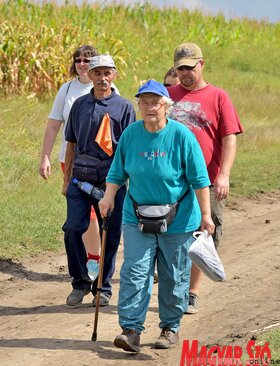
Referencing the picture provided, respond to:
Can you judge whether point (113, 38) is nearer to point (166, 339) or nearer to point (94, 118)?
point (94, 118)

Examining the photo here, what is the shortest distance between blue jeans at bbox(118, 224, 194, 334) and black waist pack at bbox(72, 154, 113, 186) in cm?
116

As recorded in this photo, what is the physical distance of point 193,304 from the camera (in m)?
8.30

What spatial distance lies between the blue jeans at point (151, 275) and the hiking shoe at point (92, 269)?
1412 millimetres

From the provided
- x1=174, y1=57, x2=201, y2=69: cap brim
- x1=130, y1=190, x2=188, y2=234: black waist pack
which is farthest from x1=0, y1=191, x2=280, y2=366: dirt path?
x1=174, y1=57, x2=201, y2=69: cap brim

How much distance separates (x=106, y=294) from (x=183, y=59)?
200cm

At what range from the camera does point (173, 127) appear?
23.4 ft

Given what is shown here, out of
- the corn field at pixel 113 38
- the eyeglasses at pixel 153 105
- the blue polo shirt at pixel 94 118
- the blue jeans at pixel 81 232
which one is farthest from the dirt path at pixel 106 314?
the corn field at pixel 113 38

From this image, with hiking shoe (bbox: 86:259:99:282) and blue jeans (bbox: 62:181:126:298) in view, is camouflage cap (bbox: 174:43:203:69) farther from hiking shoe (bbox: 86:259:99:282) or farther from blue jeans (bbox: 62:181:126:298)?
hiking shoe (bbox: 86:259:99:282)

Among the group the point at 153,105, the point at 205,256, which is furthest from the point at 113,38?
the point at 205,256

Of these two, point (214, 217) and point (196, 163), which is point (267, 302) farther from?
point (196, 163)

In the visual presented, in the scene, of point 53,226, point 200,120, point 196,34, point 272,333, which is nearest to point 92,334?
point 272,333

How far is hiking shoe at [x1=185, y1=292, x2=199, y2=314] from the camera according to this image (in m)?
8.25

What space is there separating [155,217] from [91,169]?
1.43 metres

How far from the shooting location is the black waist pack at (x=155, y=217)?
7.07 meters
